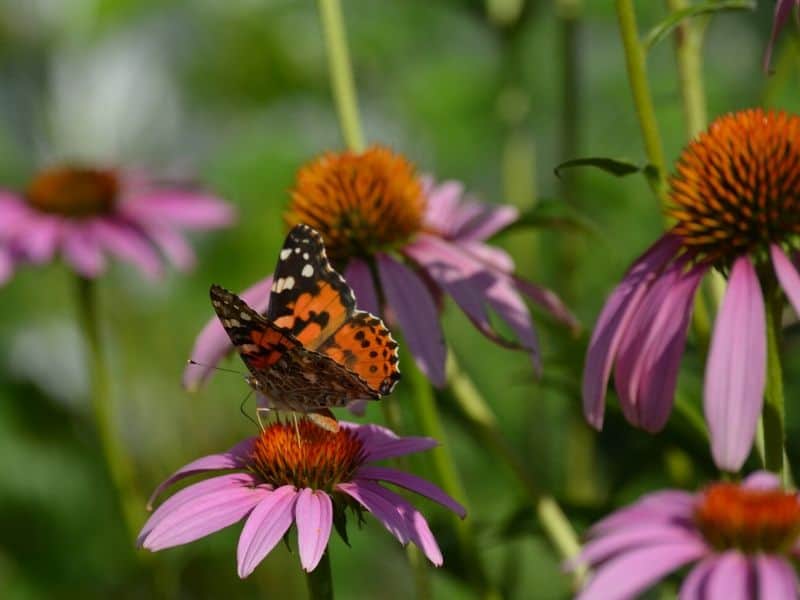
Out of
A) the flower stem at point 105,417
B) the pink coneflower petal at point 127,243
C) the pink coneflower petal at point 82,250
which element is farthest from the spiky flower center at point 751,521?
the pink coneflower petal at point 127,243

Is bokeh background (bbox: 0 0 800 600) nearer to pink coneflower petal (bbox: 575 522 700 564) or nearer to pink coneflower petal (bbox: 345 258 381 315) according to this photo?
pink coneflower petal (bbox: 345 258 381 315)

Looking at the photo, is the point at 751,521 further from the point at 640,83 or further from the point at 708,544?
the point at 640,83

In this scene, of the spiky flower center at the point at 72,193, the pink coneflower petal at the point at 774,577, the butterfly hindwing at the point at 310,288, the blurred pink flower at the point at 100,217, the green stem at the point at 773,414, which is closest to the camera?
the pink coneflower petal at the point at 774,577

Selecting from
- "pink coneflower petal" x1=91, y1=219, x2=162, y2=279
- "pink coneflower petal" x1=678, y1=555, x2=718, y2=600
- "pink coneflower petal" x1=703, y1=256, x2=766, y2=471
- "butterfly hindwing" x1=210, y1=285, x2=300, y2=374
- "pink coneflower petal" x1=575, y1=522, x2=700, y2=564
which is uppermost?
"pink coneflower petal" x1=91, y1=219, x2=162, y2=279

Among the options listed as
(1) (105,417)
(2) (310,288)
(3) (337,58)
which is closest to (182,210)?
(1) (105,417)

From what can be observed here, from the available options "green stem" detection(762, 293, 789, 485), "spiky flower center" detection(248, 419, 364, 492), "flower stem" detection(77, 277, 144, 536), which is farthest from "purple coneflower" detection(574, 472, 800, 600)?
"flower stem" detection(77, 277, 144, 536)

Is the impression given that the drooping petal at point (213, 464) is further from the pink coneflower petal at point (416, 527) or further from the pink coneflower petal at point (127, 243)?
the pink coneflower petal at point (127, 243)
